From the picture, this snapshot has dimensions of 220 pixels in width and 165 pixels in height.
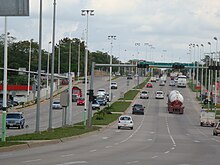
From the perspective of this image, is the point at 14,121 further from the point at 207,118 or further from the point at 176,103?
the point at 176,103

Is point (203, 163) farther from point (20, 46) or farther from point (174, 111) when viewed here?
point (20, 46)

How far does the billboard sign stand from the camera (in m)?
28.6

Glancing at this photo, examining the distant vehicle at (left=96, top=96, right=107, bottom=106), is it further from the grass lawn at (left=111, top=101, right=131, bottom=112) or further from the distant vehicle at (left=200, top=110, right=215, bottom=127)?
the distant vehicle at (left=200, top=110, right=215, bottom=127)

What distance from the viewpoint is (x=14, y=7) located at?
94.0 feet

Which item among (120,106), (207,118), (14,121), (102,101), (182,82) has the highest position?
(182,82)

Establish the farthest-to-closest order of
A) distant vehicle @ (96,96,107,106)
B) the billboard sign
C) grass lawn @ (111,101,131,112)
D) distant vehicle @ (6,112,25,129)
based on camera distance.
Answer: distant vehicle @ (96,96,107,106)
grass lawn @ (111,101,131,112)
distant vehicle @ (6,112,25,129)
the billboard sign

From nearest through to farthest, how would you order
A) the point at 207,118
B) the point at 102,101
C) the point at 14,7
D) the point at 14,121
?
the point at 14,7 < the point at 14,121 < the point at 207,118 < the point at 102,101

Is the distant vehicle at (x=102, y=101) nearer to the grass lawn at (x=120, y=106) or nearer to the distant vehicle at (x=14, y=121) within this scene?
the grass lawn at (x=120, y=106)

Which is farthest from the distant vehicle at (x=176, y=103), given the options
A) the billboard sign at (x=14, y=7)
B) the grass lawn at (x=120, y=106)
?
the billboard sign at (x=14, y=7)

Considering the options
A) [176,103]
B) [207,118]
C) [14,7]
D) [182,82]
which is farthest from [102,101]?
[14,7]

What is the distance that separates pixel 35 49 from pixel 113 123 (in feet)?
383

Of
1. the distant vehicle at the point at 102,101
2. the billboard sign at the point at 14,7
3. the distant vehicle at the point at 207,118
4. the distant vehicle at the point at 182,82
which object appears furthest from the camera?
the distant vehicle at the point at 182,82

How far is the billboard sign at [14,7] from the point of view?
28.6 meters

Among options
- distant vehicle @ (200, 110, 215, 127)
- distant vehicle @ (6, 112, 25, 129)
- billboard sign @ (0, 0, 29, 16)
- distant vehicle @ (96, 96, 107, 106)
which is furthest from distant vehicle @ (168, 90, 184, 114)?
billboard sign @ (0, 0, 29, 16)
